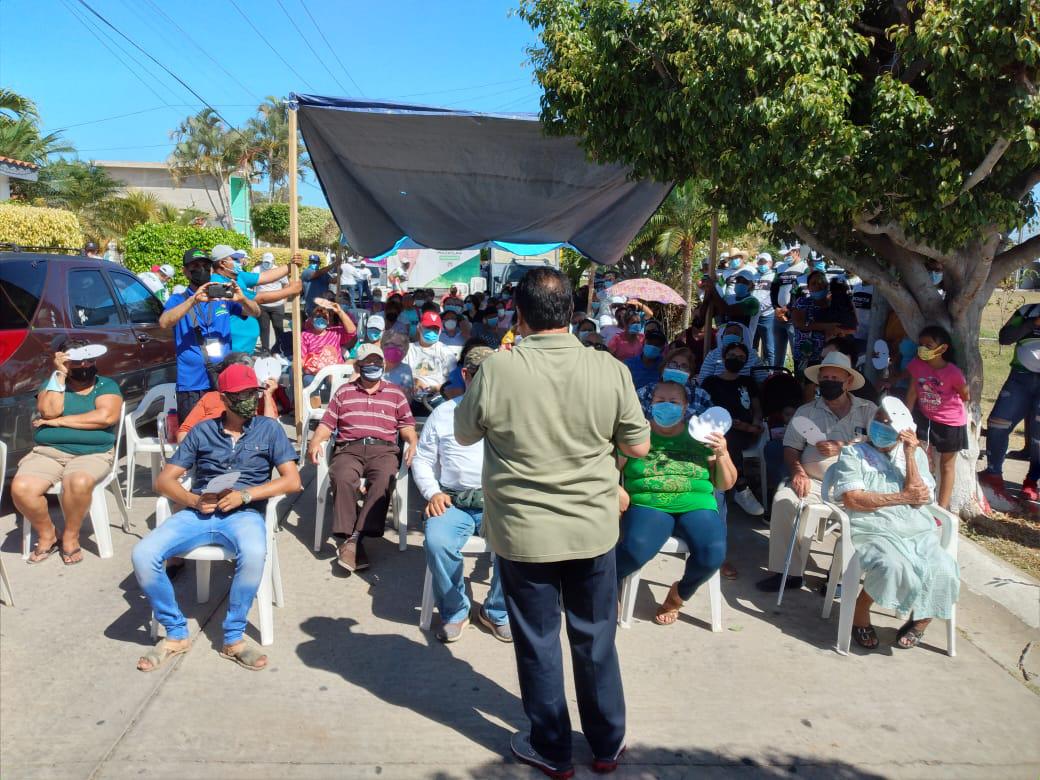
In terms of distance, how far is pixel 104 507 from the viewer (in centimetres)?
479

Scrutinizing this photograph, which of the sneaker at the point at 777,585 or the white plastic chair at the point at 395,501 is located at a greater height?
the white plastic chair at the point at 395,501

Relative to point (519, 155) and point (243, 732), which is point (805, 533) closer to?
point (243, 732)

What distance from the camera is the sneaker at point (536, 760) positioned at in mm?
2768

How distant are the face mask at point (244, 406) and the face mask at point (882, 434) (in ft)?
10.8

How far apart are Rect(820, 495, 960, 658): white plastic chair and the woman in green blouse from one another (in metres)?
0.62

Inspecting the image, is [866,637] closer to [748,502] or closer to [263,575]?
[748,502]

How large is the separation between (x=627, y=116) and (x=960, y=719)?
3.72 meters

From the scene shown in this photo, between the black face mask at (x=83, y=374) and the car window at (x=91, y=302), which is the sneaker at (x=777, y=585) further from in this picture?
the car window at (x=91, y=302)

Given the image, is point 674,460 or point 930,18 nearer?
point 930,18

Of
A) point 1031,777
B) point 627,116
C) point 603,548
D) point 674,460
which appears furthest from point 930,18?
point 1031,777

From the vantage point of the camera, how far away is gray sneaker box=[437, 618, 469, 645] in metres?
3.80

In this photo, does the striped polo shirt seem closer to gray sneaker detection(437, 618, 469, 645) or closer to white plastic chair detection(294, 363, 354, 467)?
white plastic chair detection(294, 363, 354, 467)

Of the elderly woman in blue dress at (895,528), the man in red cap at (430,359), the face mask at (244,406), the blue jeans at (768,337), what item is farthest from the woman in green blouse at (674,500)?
the blue jeans at (768,337)

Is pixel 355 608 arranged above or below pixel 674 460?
below
